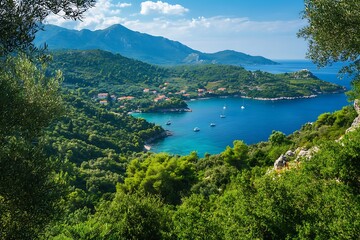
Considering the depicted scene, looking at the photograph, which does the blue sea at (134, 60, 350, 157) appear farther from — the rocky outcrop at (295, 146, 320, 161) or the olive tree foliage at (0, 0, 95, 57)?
the olive tree foliage at (0, 0, 95, 57)

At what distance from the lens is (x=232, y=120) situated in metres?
109

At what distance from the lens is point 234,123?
10481cm

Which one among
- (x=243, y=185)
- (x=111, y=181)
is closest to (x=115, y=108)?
(x=111, y=181)

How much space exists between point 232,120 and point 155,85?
89.0 m

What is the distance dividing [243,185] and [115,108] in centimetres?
11602

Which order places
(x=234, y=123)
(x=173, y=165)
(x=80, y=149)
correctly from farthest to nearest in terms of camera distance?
(x=234, y=123) → (x=80, y=149) → (x=173, y=165)

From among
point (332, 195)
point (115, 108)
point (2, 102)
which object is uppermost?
point (2, 102)

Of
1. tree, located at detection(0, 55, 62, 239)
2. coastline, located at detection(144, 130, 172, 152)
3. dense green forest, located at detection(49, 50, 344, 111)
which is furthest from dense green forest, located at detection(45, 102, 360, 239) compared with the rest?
dense green forest, located at detection(49, 50, 344, 111)

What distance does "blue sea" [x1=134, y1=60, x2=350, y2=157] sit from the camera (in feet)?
273

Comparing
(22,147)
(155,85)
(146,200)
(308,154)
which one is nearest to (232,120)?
(155,85)

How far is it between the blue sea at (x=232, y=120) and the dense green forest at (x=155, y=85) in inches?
383

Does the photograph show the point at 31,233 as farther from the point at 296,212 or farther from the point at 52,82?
the point at 296,212

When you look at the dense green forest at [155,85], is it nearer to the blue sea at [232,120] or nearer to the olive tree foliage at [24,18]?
the blue sea at [232,120]

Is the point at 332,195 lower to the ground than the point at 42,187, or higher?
lower
